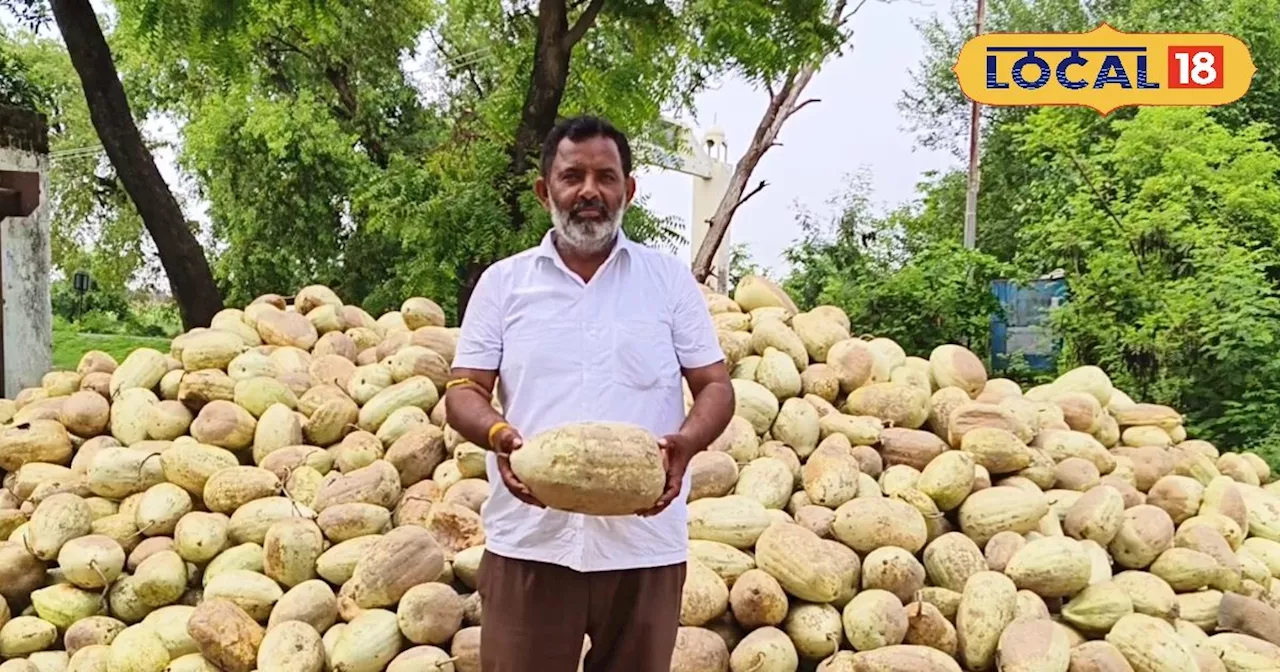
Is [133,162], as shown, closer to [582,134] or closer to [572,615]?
[582,134]

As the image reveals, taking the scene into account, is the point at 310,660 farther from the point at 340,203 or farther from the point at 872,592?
the point at 340,203

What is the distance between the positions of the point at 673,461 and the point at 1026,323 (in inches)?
336

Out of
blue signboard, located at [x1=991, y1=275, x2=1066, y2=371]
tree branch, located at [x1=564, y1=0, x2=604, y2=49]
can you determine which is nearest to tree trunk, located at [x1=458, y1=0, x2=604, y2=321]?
tree branch, located at [x1=564, y1=0, x2=604, y2=49]

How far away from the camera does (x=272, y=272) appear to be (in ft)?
40.5

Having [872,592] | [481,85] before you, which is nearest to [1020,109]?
[481,85]

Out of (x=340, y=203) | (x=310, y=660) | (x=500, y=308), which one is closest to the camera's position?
(x=500, y=308)

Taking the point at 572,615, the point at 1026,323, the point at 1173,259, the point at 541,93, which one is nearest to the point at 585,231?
the point at 572,615

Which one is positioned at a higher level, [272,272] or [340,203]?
[340,203]

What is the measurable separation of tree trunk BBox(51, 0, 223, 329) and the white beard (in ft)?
18.2

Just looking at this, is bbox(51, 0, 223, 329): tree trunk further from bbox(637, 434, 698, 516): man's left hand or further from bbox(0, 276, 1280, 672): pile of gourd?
bbox(637, 434, 698, 516): man's left hand

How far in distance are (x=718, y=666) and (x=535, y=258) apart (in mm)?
1432

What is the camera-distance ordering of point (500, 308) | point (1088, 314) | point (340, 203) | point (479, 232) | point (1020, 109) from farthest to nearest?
point (1020, 109) → point (340, 203) → point (1088, 314) → point (479, 232) → point (500, 308)

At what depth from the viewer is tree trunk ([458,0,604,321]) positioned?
7.34 m

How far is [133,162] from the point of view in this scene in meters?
6.82
